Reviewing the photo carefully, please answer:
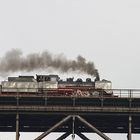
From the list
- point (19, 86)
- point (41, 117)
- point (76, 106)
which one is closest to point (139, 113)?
point (76, 106)

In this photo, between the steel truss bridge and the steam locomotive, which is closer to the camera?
the steel truss bridge

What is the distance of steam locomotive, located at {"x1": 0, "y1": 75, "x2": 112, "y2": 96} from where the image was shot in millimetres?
67000

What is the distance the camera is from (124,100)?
61.4 m

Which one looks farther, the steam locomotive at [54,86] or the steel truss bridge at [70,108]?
the steam locomotive at [54,86]

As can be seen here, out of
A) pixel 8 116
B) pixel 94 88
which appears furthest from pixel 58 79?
pixel 8 116

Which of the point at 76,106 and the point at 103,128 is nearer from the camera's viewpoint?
the point at 76,106

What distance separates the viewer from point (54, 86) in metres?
69.8

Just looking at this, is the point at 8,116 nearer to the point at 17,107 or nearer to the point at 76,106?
the point at 17,107

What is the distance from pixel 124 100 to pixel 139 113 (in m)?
2.08

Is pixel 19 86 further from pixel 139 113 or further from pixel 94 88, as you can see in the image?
pixel 139 113

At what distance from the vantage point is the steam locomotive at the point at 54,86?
6700 cm

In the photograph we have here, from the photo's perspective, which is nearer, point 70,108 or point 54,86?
point 70,108

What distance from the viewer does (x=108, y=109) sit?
201ft

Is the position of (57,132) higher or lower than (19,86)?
lower
